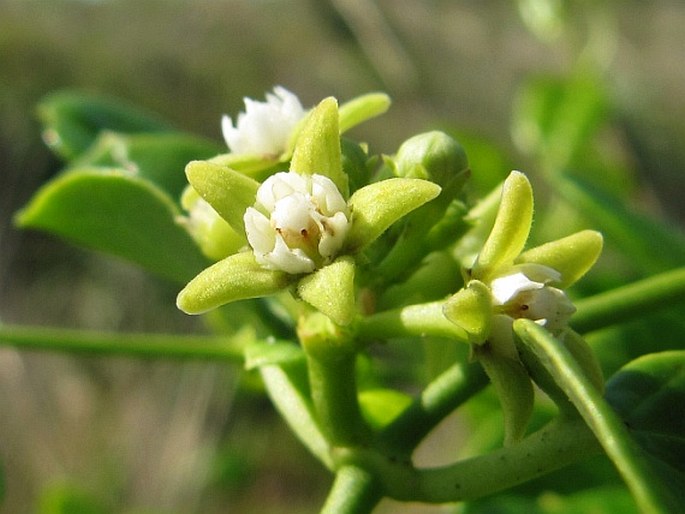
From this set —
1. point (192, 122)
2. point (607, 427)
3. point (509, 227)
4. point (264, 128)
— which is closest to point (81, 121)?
point (264, 128)

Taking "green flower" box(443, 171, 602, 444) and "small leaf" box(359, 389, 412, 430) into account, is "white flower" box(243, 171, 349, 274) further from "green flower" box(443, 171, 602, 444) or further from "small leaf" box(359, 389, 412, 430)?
"small leaf" box(359, 389, 412, 430)

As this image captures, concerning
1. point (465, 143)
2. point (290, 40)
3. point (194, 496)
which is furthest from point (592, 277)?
point (290, 40)

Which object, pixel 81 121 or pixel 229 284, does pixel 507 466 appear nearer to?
pixel 229 284

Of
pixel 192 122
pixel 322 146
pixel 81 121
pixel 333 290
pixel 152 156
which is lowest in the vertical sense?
pixel 333 290

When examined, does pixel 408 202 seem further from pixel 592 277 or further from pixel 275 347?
pixel 592 277

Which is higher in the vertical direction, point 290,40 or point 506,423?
point 290,40
